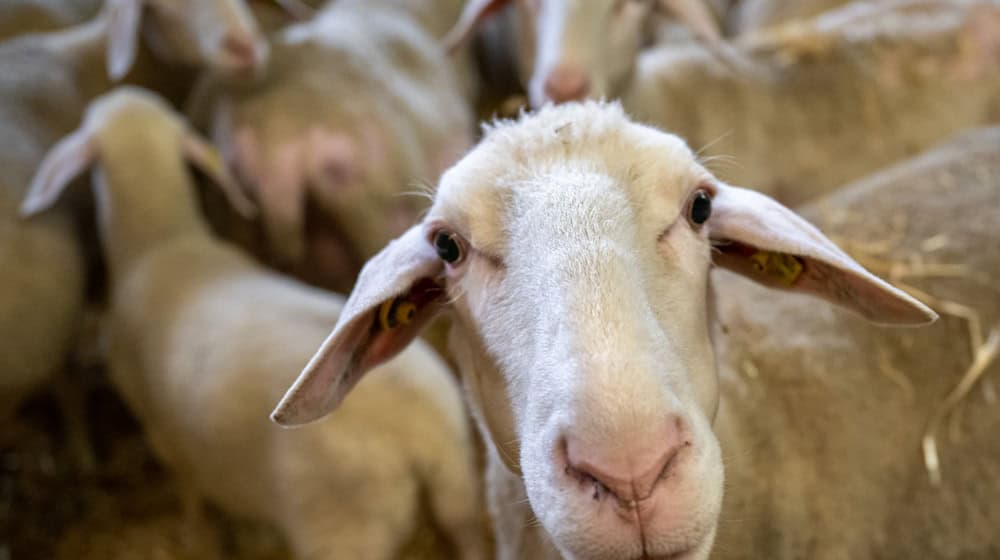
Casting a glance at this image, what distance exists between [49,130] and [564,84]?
223 centimetres

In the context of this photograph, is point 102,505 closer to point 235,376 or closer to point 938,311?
point 235,376

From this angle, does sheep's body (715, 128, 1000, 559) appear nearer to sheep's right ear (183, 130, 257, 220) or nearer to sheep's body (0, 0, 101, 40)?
sheep's right ear (183, 130, 257, 220)

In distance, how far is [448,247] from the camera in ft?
5.85

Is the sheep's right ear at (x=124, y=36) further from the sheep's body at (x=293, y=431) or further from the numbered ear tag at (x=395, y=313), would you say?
the numbered ear tag at (x=395, y=313)

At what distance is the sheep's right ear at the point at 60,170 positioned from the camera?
3.44 m

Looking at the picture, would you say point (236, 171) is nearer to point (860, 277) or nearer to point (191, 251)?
point (191, 251)

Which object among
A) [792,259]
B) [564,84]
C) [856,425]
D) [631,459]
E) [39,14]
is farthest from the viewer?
[39,14]

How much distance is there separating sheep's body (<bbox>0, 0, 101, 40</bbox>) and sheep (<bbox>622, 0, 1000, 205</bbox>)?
9.57 feet

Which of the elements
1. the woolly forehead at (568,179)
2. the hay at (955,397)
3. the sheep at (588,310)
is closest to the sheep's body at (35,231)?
the sheep at (588,310)

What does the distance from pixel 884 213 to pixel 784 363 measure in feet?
2.12

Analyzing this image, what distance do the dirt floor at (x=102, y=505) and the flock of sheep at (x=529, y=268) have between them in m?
0.05

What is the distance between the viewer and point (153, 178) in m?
3.54

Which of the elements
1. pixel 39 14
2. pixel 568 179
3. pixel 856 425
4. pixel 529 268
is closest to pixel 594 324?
pixel 529 268

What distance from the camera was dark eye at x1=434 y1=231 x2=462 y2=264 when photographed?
177cm
